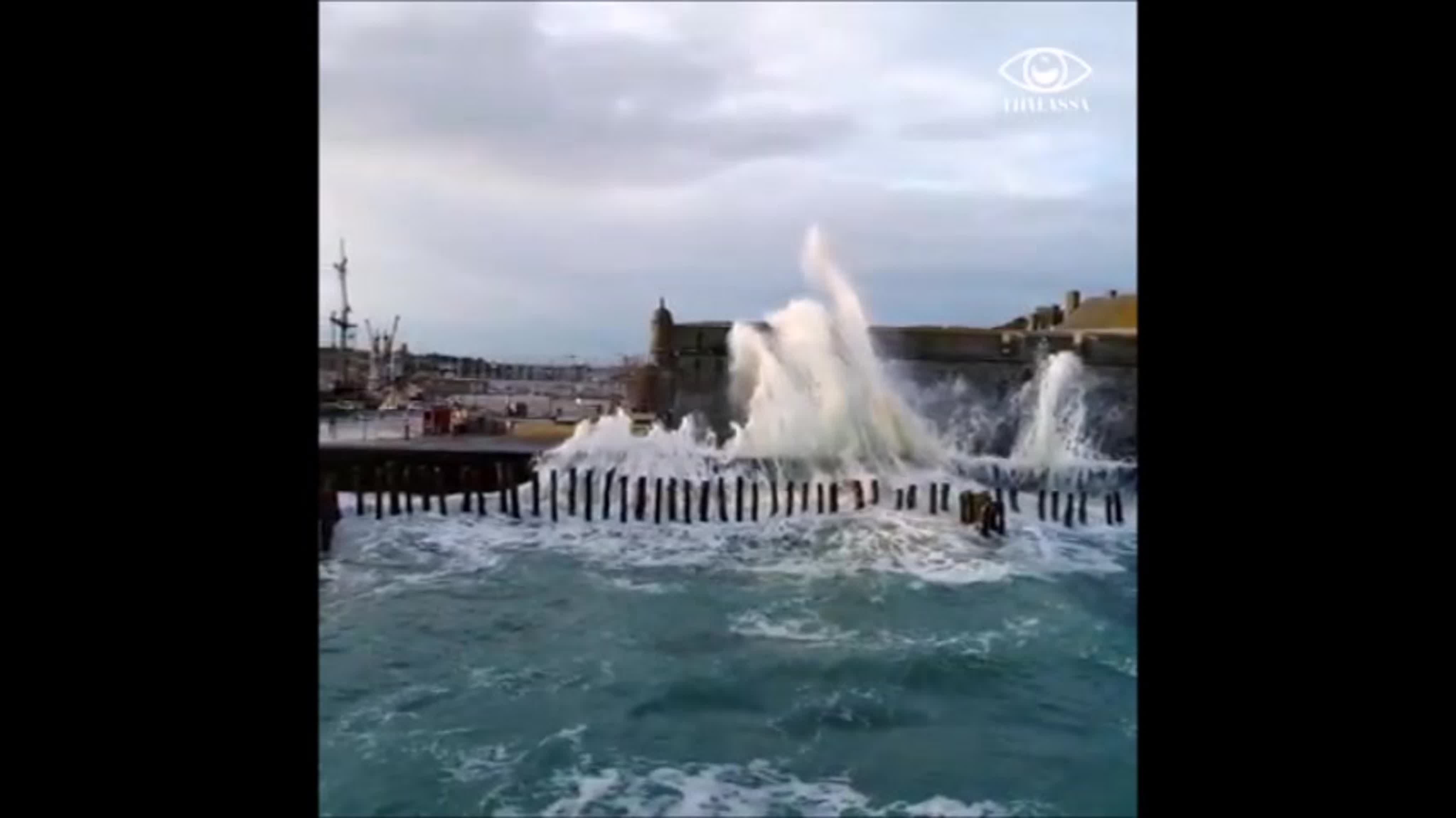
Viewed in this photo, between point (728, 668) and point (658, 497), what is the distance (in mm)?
1512

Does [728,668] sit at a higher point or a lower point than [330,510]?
lower

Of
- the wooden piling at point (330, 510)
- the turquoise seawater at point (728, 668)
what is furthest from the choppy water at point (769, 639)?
the wooden piling at point (330, 510)

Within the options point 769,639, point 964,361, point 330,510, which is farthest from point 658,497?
point 964,361

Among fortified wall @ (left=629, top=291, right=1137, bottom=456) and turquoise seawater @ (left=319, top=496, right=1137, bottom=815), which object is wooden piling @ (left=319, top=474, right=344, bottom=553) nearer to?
turquoise seawater @ (left=319, top=496, right=1137, bottom=815)

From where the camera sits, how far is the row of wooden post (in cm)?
874

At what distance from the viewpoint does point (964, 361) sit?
8.51 metres

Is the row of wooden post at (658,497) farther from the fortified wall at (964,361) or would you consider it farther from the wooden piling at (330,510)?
the fortified wall at (964,361)

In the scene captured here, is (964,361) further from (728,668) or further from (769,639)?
(728,668)

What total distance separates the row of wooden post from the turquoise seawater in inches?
4.2
